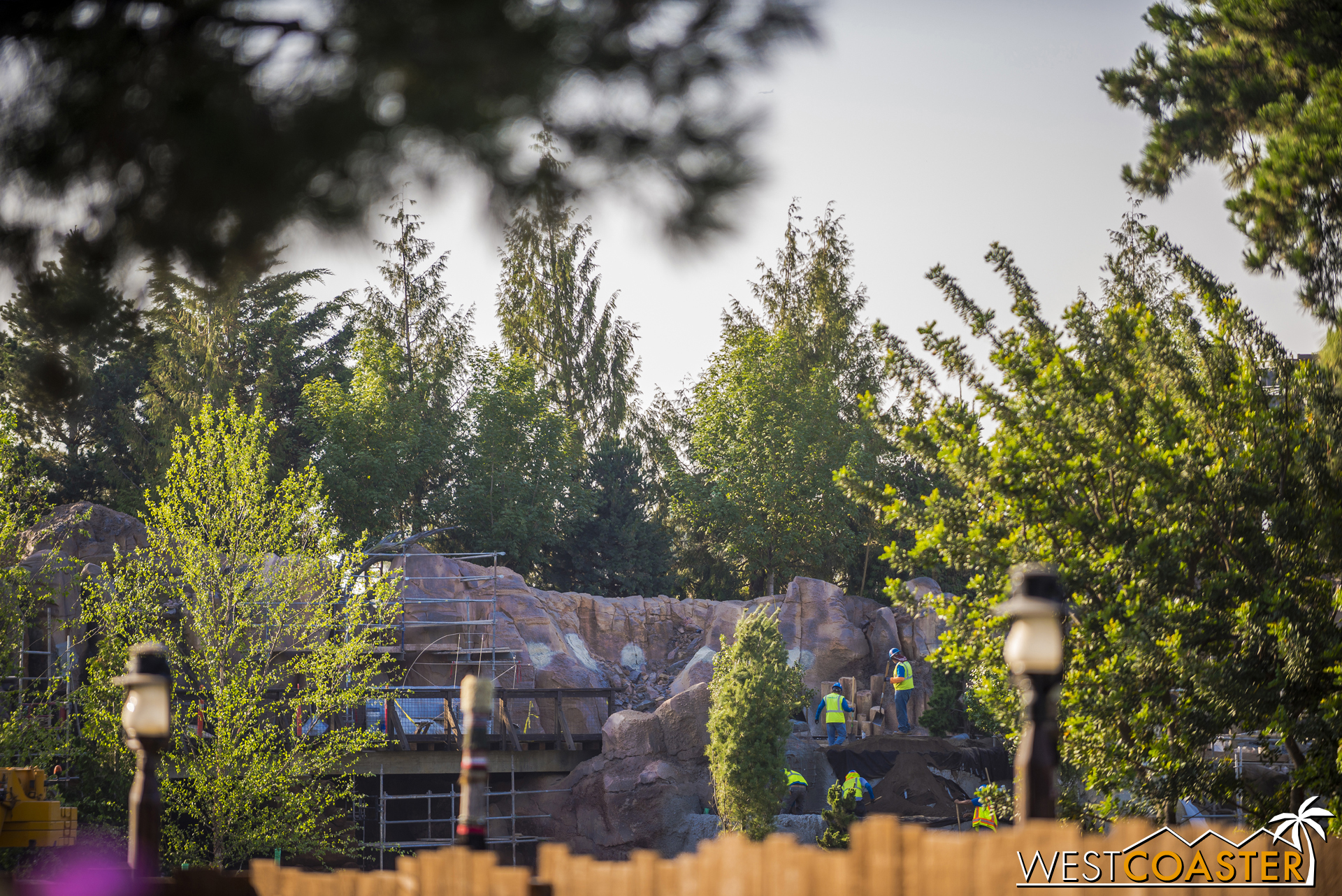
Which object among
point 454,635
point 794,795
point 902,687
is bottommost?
point 794,795

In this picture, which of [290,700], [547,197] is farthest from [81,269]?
[290,700]

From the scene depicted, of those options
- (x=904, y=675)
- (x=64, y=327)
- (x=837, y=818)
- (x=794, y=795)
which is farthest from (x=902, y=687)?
(x=64, y=327)

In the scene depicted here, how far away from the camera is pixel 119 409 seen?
110 ft

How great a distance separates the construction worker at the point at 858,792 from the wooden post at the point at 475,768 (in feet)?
34.3

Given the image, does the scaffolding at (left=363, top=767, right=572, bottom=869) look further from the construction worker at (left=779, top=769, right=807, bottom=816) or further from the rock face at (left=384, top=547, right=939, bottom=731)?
the construction worker at (left=779, top=769, right=807, bottom=816)

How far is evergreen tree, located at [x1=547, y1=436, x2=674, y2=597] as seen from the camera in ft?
126

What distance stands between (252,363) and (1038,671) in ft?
114

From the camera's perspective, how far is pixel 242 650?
20.3 m

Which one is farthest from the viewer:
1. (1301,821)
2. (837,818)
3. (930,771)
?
(930,771)

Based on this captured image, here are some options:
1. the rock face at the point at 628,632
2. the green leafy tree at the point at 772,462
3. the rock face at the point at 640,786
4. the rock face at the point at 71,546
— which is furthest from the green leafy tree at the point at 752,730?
the green leafy tree at the point at 772,462

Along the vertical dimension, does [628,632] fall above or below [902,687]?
above

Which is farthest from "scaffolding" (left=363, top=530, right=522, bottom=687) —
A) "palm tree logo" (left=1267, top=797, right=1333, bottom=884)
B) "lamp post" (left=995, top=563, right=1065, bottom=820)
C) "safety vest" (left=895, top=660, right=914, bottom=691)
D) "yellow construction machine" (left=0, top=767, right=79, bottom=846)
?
"lamp post" (left=995, top=563, right=1065, bottom=820)

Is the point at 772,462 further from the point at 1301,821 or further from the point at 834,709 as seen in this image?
A: the point at 1301,821

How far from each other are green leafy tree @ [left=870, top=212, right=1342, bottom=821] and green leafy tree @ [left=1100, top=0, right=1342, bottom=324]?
970 millimetres
